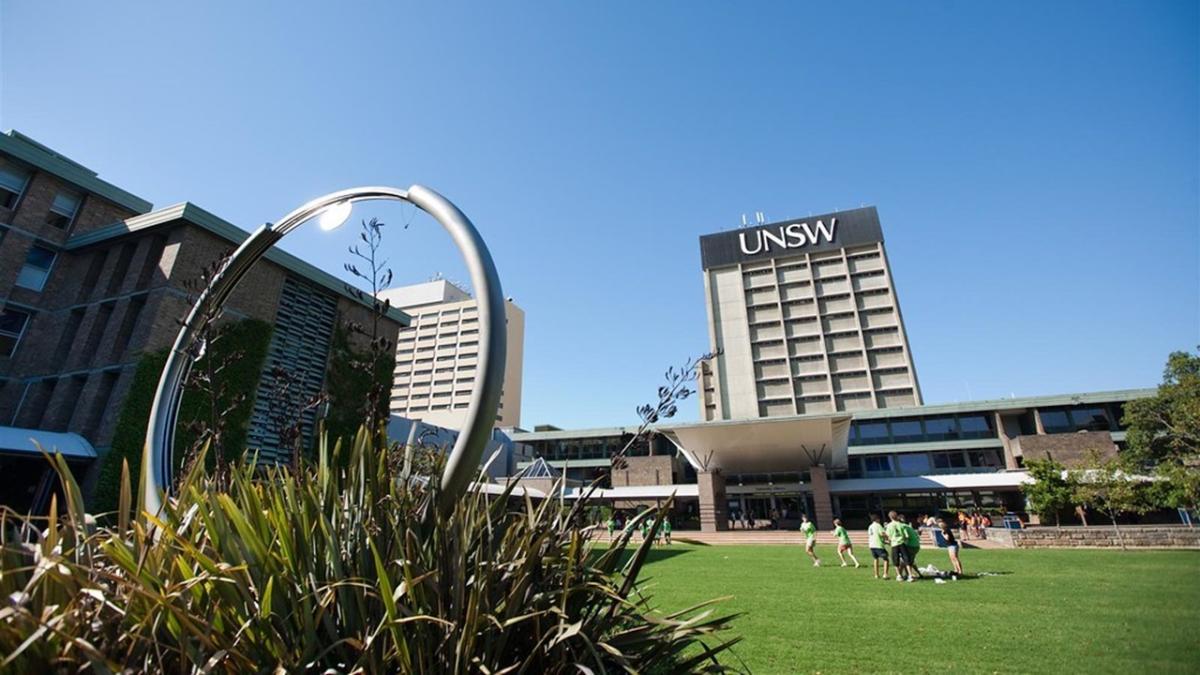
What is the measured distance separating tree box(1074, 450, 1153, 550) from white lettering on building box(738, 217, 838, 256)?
48960 mm

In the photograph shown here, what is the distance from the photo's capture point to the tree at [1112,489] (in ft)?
62.5

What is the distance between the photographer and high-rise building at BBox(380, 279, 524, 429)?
311ft

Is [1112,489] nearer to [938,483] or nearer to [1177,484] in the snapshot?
[1177,484]

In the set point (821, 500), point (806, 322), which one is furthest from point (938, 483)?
point (806, 322)

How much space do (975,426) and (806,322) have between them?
23.6m

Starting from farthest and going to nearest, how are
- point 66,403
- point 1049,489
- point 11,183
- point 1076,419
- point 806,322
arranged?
point 806,322 < point 1076,419 < point 1049,489 < point 11,183 < point 66,403

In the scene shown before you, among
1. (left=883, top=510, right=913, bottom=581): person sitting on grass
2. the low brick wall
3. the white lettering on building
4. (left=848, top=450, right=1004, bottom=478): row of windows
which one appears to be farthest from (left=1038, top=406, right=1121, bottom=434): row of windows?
(left=883, top=510, right=913, bottom=581): person sitting on grass

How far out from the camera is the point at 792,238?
68.2 meters

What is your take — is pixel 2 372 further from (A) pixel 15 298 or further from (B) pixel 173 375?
(B) pixel 173 375

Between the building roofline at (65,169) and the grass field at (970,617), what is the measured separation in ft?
86.5

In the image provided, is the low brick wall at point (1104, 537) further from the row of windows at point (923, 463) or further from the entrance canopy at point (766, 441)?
the row of windows at point (923, 463)

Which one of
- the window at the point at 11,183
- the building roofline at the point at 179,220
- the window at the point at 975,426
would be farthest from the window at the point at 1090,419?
the window at the point at 11,183

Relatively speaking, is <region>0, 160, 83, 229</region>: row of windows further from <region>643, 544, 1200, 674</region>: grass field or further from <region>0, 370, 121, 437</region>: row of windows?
<region>643, 544, 1200, 674</region>: grass field

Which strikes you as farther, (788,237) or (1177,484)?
(788,237)
